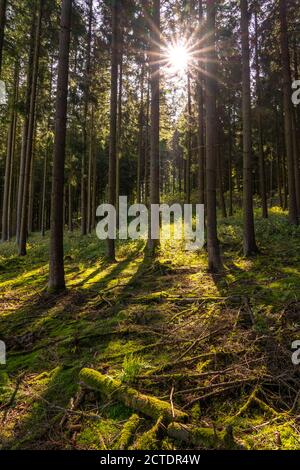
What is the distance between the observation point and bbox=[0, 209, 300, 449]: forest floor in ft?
11.1

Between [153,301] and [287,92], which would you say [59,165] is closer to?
[153,301]

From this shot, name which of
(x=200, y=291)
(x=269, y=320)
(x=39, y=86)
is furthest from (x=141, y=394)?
(x=39, y=86)

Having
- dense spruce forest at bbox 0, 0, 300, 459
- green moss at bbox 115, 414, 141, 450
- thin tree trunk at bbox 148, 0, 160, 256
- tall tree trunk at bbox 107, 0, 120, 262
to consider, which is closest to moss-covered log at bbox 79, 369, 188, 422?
dense spruce forest at bbox 0, 0, 300, 459

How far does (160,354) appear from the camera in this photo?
4785 mm

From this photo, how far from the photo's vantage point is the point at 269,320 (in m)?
5.27

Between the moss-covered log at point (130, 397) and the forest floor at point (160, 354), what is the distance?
9 centimetres

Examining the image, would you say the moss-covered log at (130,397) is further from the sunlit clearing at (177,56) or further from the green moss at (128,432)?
the sunlit clearing at (177,56)

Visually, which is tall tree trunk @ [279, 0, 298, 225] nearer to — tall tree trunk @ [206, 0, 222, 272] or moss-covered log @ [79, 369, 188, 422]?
tall tree trunk @ [206, 0, 222, 272]

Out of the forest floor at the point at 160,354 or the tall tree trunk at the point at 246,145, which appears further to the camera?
the tall tree trunk at the point at 246,145

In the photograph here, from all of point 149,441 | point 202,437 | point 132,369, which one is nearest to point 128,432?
point 149,441

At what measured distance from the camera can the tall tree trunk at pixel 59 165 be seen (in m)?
8.83

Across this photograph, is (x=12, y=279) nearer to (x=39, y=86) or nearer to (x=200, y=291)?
(x=200, y=291)

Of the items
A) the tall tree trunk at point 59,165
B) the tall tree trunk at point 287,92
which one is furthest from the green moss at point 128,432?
the tall tree trunk at point 287,92

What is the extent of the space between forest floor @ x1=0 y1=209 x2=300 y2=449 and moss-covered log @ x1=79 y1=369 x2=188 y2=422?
9 cm
